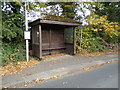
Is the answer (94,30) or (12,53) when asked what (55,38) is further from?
(94,30)

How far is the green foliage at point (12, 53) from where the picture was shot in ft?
15.8

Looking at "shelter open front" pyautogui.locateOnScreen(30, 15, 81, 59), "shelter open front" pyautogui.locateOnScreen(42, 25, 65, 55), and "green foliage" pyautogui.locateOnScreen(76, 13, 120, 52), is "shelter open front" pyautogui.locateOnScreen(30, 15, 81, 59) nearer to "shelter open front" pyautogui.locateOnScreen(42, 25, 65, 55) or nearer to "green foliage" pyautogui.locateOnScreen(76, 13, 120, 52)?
"shelter open front" pyautogui.locateOnScreen(42, 25, 65, 55)

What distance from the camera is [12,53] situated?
5477 millimetres

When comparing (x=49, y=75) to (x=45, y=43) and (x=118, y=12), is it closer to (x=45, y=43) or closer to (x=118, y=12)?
(x=45, y=43)

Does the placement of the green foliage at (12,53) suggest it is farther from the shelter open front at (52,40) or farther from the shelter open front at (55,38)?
the shelter open front at (52,40)

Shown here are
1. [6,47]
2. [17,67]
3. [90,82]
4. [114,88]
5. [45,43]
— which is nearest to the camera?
[114,88]

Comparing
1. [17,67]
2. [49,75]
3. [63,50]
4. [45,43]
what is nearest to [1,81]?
[17,67]

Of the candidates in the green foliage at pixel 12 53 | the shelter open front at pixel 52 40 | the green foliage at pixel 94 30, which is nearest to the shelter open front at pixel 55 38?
the shelter open front at pixel 52 40

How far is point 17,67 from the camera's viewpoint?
447cm

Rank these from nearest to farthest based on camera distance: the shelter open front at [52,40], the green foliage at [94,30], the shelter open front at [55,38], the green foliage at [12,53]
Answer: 1. the green foliage at [12,53]
2. the shelter open front at [55,38]
3. the shelter open front at [52,40]
4. the green foliage at [94,30]

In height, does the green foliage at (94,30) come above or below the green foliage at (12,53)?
above

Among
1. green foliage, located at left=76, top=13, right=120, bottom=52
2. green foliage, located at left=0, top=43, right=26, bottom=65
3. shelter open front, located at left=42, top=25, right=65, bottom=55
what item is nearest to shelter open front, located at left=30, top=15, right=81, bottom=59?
shelter open front, located at left=42, top=25, right=65, bottom=55

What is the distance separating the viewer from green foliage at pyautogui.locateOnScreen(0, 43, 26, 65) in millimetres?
4827

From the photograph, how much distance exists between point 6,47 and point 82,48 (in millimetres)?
6059
